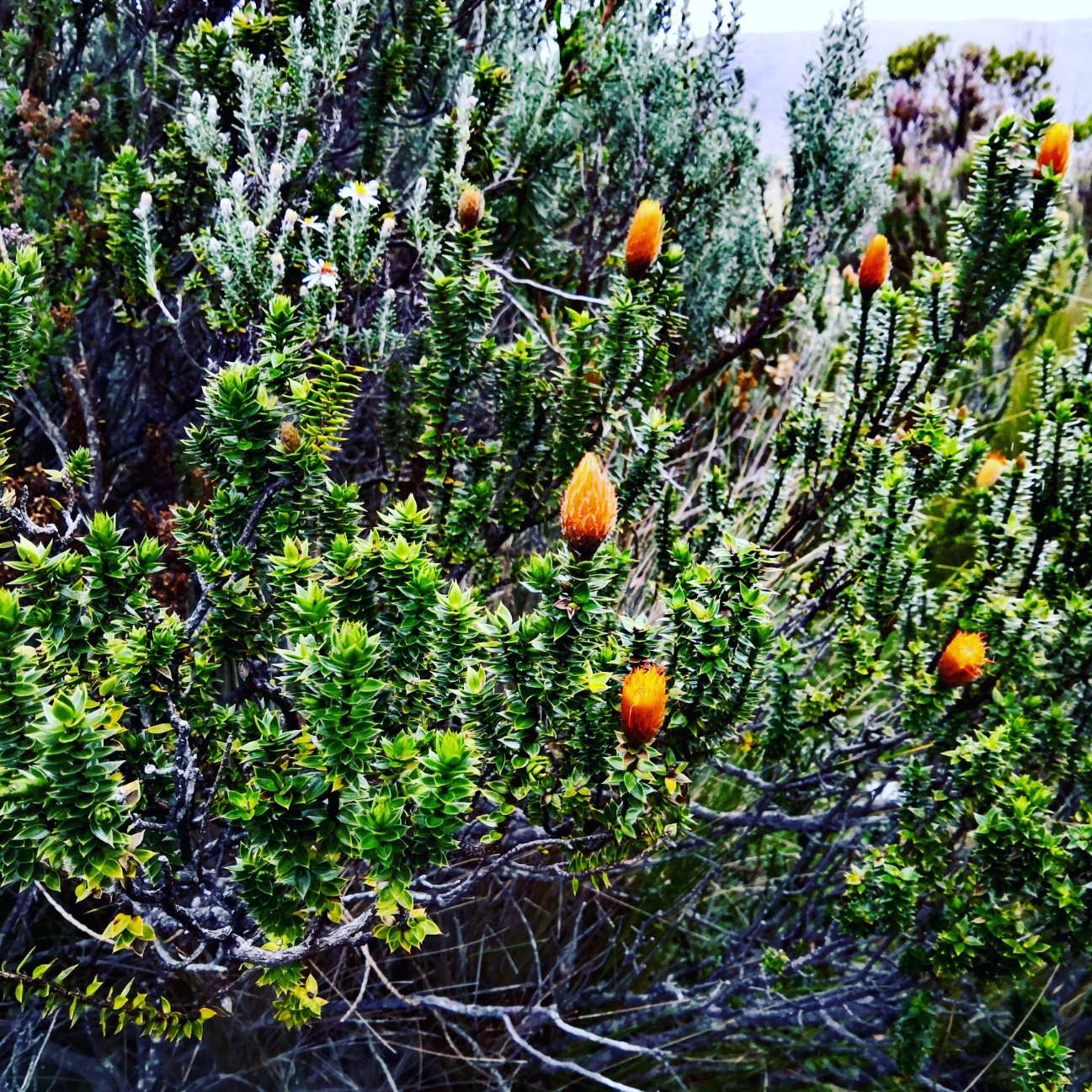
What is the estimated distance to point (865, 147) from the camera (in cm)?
357

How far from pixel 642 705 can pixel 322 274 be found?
1.32 meters

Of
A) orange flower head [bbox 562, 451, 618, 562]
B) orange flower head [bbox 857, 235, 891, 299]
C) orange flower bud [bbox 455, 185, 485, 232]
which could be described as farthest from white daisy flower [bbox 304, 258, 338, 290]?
orange flower head [bbox 857, 235, 891, 299]

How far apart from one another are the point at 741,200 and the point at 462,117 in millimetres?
1696

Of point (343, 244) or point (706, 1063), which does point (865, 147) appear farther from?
point (706, 1063)

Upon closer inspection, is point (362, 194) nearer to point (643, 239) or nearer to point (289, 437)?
point (643, 239)

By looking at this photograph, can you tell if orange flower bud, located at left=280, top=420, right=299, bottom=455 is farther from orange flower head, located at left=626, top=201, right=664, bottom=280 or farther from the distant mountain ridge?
the distant mountain ridge

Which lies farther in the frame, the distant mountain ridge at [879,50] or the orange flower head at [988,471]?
the distant mountain ridge at [879,50]

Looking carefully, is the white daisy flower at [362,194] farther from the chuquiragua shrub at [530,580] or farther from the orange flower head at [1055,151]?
the orange flower head at [1055,151]

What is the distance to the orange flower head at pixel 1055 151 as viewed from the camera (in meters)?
1.96

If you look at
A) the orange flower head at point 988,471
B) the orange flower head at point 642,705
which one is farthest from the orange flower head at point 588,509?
the orange flower head at point 988,471

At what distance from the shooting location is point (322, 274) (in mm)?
2064

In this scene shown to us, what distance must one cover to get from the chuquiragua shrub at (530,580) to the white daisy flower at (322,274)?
2cm

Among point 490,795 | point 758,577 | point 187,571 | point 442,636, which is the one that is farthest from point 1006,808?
point 187,571

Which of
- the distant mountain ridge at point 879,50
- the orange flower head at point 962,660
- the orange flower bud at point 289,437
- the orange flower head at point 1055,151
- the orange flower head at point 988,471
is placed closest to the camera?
the orange flower bud at point 289,437
